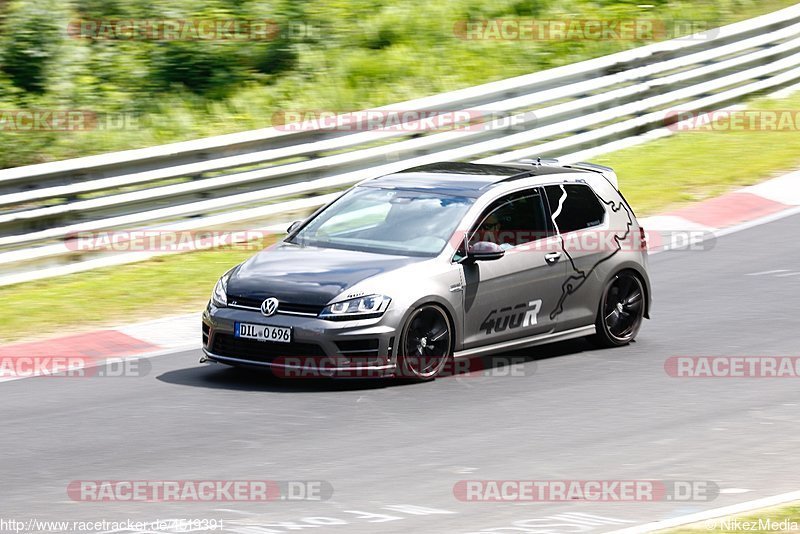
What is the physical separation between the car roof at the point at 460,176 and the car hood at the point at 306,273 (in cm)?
99

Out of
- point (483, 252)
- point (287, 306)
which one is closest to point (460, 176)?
point (483, 252)

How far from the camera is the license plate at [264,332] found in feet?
32.5

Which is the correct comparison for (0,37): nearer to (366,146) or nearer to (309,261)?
(366,146)

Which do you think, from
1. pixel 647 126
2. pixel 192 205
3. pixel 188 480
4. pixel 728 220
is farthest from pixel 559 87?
pixel 188 480

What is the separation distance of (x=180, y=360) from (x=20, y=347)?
1.50m

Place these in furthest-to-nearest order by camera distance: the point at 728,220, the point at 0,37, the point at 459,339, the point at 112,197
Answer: the point at 0,37 → the point at 728,220 → the point at 112,197 → the point at 459,339

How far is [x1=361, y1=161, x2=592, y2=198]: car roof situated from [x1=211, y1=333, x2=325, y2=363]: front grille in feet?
6.56

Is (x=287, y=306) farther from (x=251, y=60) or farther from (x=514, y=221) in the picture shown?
(x=251, y=60)

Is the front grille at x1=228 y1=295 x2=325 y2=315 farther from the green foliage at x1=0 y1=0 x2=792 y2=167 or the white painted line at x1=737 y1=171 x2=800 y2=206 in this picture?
the white painted line at x1=737 y1=171 x2=800 y2=206

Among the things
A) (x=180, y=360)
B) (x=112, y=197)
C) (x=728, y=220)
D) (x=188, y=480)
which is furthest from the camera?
(x=728, y=220)

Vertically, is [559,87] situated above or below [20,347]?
above

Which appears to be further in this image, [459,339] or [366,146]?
[366,146]

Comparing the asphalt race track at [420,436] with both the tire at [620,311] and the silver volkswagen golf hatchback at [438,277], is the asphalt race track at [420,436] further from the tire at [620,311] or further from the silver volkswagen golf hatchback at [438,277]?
the silver volkswagen golf hatchback at [438,277]

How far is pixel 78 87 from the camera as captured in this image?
62.3ft
